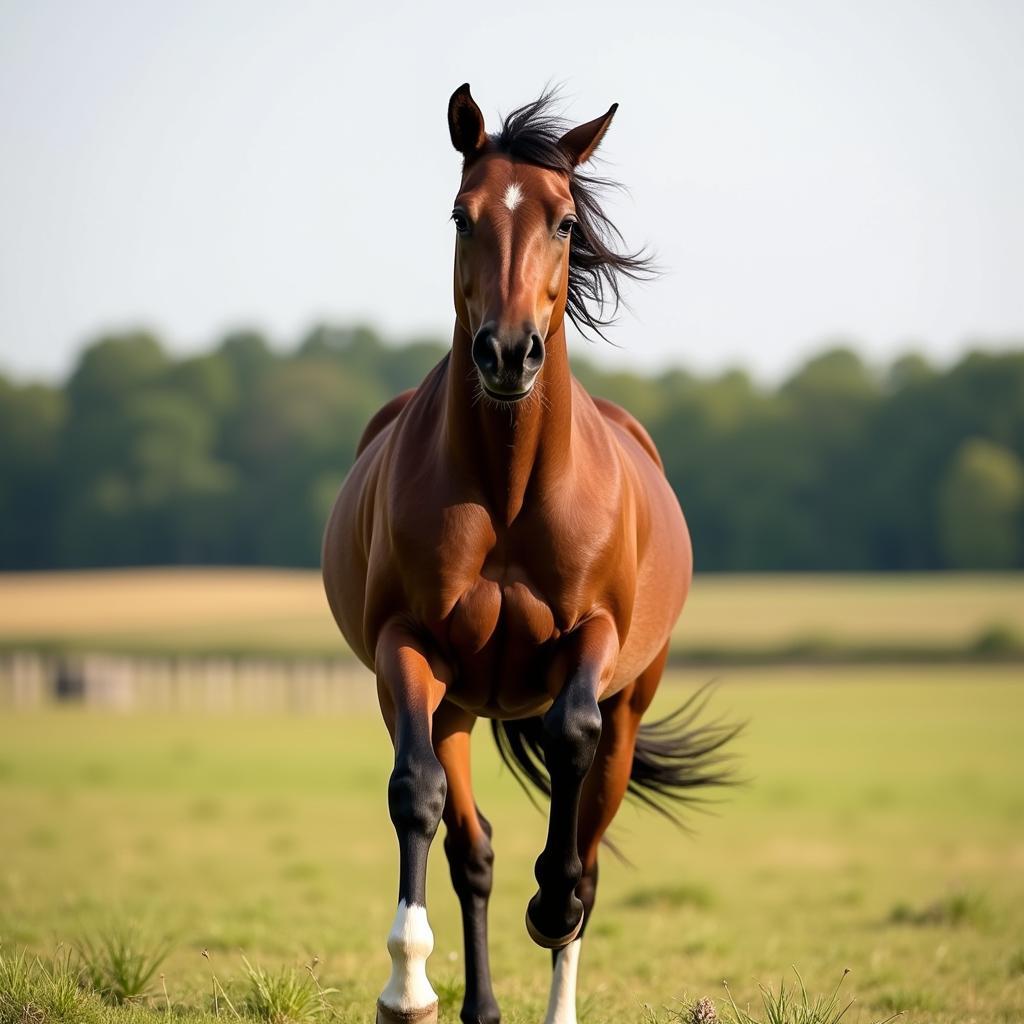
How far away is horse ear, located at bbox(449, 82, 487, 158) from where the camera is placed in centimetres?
524

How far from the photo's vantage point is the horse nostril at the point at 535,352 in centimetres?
462

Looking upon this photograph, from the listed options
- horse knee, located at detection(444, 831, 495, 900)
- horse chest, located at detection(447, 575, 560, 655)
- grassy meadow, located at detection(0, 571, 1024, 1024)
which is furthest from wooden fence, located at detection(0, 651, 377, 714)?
horse chest, located at detection(447, 575, 560, 655)

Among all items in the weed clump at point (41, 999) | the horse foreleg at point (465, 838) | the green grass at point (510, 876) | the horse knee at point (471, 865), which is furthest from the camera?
the green grass at point (510, 876)

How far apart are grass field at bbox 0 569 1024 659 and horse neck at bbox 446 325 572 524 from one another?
150 ft

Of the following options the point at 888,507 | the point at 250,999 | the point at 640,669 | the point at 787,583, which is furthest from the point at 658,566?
the point at 888,507

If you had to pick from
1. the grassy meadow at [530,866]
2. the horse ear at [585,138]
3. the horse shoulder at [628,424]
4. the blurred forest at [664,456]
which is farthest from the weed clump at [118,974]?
the blurred forest at [664,456]

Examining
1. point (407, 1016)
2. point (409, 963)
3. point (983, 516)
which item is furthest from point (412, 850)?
point (983, 516)

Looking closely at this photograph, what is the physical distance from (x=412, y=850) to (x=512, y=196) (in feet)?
7.14

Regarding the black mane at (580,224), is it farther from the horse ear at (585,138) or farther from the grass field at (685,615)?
the grass field at (685,615)

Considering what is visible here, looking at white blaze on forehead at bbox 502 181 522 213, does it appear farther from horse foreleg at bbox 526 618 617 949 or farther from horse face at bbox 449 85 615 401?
horse foreleg at bbox 526 618 617 949

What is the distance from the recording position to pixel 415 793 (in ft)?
15.9

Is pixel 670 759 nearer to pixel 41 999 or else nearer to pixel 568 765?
pixel 568 765

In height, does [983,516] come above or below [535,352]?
below

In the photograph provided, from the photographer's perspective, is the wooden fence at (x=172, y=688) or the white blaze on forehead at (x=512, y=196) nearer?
the white blaze on forehead at (x=512, y=196)
